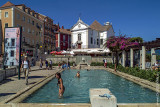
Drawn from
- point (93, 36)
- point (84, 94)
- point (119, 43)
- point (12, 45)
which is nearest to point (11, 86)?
point (12, 45)

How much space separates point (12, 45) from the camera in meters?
12.8

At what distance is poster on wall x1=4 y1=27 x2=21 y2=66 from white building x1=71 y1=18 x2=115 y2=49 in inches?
1418

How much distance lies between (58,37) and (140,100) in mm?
54833

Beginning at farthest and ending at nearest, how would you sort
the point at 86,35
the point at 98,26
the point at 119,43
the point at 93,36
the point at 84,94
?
the point at 98,26
the point at 93,36
the point at 86,35
the point at 119,43
the point at 84,94

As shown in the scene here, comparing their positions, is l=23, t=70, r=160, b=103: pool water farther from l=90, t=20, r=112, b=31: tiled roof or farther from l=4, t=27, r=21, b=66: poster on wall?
l=90, t=20, r=112, b=31: tiled roof

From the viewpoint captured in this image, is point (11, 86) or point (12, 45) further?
point (12, 45)

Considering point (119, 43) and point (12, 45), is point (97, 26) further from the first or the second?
point (12, 45)

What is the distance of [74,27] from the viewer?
2066 inches

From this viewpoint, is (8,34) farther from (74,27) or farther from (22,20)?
(74,27)

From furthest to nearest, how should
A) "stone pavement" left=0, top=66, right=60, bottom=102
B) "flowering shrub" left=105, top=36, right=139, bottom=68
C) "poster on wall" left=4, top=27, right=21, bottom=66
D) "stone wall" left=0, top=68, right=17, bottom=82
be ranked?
"flowering shrub" left=105, top=36, right=139, bottom=68, "poster on wall" left=4, top=27, right=21, bottom=66, "stone wall" left=0, top=68, right=17, bottom=82, "stone pavement" left=0, top=66, right=60, bottom=102

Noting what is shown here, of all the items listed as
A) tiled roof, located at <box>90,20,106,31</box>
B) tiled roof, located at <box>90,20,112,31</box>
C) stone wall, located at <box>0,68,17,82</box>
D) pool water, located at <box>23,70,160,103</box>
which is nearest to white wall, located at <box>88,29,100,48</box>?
tiled roof, located at <box>90,20,106,31</box>

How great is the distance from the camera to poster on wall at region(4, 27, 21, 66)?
12.7 metres

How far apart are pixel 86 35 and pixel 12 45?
3701 centimetres

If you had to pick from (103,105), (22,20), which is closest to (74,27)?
(22,20)
